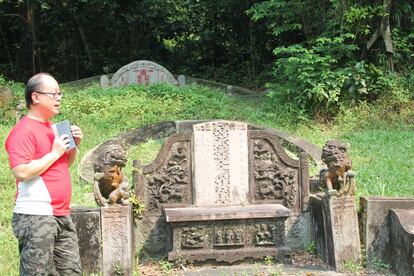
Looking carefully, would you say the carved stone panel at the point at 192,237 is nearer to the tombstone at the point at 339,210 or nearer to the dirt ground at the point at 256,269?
the dirt ground at the point at 256,269

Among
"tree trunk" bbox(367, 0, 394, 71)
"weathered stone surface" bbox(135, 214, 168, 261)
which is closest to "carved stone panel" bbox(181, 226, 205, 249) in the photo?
"weathered stone surface" bbox(135, 214, 168, 261)

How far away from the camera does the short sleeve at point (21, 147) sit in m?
3.11

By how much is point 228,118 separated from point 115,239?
598 centimetres

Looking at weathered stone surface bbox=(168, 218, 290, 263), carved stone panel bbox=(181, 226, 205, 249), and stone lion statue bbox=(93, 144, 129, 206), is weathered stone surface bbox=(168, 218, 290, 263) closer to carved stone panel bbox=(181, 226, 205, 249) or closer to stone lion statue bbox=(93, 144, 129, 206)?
carved stone panel bbox=(181, 226, 205, 249)

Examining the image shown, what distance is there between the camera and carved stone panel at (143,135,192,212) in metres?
5.43

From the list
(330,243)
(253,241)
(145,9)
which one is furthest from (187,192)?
(145,9)

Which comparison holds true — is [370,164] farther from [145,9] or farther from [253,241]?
[145,9]

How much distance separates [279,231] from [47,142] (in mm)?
2755

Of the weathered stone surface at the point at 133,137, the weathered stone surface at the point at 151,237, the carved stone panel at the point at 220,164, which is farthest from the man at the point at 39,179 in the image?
the weathered stone surface at the point at 133,137

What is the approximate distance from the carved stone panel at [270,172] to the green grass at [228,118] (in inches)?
55.3

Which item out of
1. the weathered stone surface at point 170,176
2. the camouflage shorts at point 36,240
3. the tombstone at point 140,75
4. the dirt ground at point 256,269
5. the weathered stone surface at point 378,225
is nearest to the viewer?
the camouflage shorts at point 36,240

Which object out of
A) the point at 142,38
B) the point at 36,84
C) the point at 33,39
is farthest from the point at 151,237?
the point at 142,38

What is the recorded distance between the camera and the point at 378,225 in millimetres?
5113

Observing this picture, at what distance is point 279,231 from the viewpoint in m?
5.33
